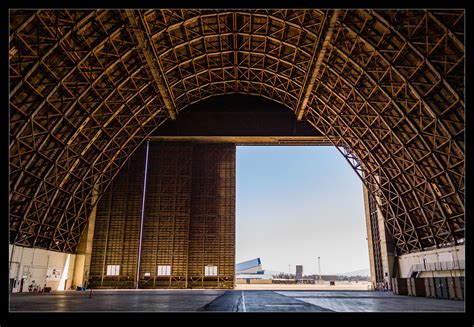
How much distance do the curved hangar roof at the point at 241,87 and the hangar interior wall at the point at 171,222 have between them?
562 cm

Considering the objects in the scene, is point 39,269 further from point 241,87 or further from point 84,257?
point 241,87

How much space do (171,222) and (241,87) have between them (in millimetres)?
18135

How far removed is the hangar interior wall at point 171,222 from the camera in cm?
4075

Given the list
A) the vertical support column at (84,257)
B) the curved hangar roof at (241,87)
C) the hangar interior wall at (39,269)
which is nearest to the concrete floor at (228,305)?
the hangar interior wall at (39,269)

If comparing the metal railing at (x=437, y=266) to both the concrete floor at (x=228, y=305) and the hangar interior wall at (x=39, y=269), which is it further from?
the hangar interior wall at (x=39, y=269)

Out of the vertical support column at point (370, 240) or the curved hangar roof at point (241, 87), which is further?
the vertical support column at point (370, 240)

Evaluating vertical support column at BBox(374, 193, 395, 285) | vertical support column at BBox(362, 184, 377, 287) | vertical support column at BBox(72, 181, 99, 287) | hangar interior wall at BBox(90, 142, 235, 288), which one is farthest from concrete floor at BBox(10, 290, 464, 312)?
vertical support column at BBox(362, 184, 377, 287)

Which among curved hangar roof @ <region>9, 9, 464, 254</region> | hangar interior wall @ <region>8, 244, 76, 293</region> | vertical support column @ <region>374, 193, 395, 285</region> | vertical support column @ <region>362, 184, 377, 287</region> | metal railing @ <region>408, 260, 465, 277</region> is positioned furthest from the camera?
vertical support column @ <region>362, 184, 377, 287</region>

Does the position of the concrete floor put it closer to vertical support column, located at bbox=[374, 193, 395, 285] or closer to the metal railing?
the metal railing

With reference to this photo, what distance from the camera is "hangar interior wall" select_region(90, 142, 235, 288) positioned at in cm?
4075

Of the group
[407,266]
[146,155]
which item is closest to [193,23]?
[146,155]

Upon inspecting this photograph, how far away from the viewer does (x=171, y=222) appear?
42062 millimetres

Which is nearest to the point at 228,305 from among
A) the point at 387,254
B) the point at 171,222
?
the point at 387,254

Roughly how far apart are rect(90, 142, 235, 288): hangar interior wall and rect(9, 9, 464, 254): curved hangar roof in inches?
221
